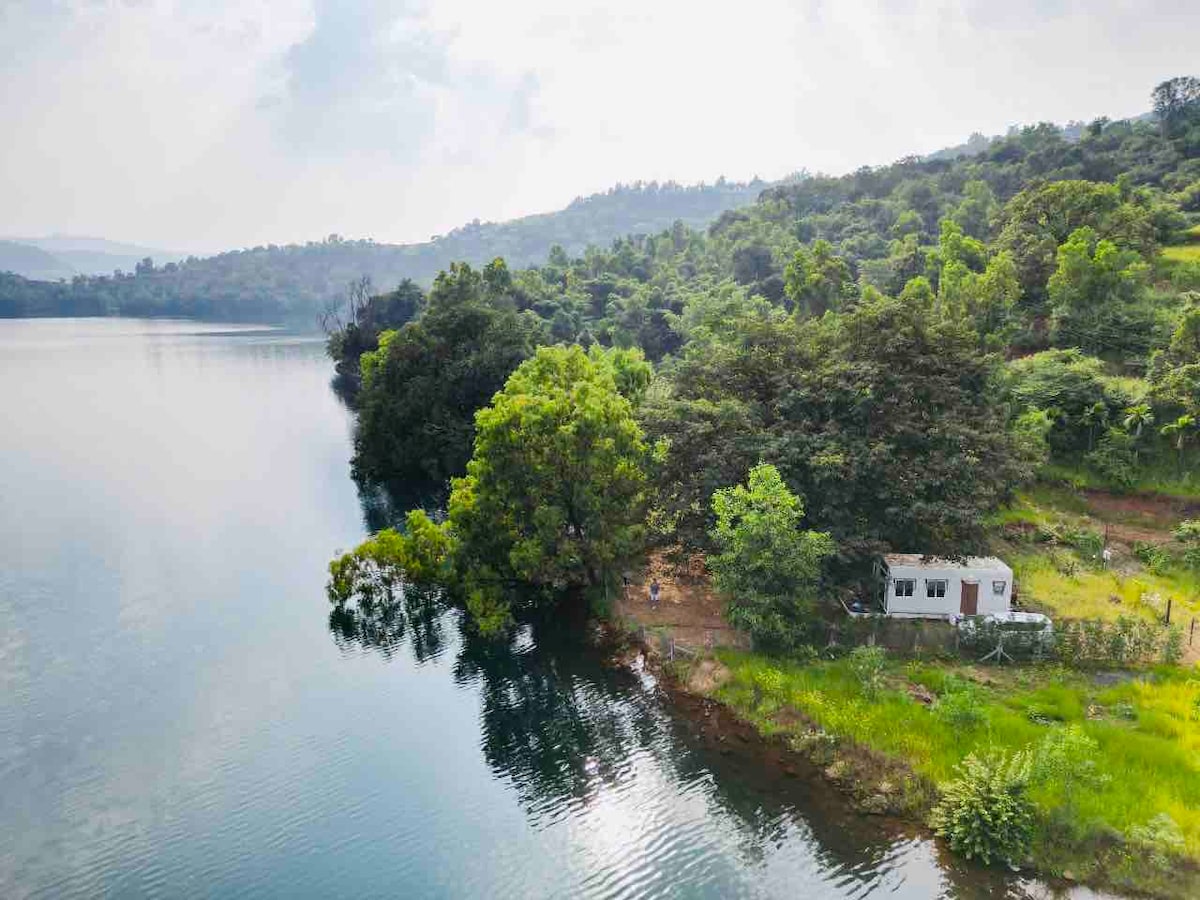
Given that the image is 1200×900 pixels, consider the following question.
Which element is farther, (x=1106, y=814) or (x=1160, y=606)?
(x=1160, y=606)

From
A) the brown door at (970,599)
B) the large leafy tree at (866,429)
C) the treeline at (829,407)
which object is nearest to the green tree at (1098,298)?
the treeline at (829,407)

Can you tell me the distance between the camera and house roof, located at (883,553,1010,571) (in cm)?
3019

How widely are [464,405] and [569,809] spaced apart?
35973 mm

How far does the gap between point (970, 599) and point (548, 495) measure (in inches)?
673

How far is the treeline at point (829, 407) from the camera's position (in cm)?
3072

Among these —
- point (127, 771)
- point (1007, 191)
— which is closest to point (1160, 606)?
point (127, 771)

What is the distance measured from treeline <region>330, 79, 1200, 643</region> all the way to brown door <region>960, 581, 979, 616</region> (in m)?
1.48

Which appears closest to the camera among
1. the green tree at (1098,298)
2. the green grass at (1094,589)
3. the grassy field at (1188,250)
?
the green grass at (1094,589)

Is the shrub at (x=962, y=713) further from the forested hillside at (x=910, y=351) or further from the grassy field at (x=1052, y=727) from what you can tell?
the forested hillside at (x=910, y=351)

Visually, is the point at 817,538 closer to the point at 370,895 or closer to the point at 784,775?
the point at 784,775

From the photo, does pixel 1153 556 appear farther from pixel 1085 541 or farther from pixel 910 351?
pixel 910 351

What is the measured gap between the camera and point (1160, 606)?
31.7 metres

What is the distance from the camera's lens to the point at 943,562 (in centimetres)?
3055

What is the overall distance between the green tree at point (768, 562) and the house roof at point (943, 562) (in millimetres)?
3538
